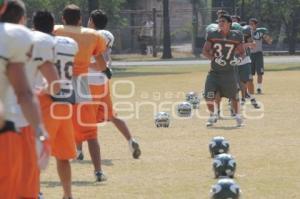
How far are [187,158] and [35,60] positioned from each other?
5.66 metres

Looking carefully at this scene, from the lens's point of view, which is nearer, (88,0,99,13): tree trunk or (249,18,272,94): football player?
(249,18,272,94): football player

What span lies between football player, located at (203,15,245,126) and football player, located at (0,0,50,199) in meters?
10.2

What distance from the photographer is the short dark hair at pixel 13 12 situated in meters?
6.06

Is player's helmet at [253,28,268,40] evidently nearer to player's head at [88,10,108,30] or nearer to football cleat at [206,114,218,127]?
football cleat at [206,114,218,127]

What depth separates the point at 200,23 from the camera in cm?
5372

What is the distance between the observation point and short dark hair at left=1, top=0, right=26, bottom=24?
19.9ft

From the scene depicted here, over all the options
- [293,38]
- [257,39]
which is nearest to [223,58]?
[257,39]

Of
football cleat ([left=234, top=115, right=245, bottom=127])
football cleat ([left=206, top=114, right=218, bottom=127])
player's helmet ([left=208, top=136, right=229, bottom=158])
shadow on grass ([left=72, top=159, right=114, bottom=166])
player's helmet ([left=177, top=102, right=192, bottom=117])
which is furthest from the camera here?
player's helmet ([left=177, top=102, right=192, bottom=117])

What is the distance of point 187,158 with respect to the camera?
39.1ft

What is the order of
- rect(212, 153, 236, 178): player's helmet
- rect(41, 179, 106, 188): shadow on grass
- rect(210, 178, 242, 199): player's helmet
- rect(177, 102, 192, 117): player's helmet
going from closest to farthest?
Result: rect(210, 178, 242, 199): player's helmet
rect(41, 179, 106, 188): shadow on grass
rect(212, 153, 236, 178): player's helmet
rect(177, 102, 192, 117): player's helmet

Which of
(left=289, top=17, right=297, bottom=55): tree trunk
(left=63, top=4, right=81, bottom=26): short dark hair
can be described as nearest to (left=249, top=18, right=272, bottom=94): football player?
(left=63, top=4, right=81, bottom=26): short dark hair

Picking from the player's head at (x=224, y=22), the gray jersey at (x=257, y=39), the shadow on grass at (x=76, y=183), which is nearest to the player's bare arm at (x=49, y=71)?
the shadow on grass at (x=76, y=183)

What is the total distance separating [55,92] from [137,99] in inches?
606

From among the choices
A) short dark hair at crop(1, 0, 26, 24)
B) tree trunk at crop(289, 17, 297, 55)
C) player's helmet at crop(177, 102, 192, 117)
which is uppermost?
short dark hair at crop(1, 0, 26, 24)
